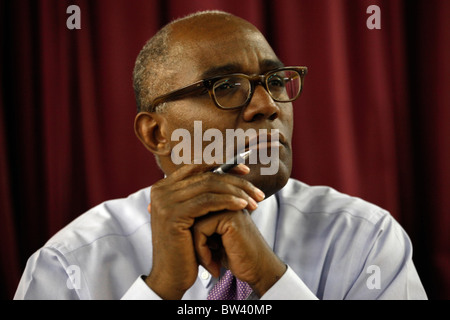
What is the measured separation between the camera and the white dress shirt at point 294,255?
1.16 meters

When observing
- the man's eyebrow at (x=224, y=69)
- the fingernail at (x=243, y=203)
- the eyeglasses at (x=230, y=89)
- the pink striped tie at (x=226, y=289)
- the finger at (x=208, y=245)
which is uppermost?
the man's eyebrow at (x=224, y=69)

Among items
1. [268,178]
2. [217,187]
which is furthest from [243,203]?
[268,178]

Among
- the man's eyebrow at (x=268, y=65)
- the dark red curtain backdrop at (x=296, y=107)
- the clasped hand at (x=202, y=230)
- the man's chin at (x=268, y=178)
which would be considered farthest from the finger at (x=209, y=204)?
the dark red curtain backdrop at (x=296, y=107)

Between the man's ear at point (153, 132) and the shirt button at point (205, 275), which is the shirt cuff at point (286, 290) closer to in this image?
the shirt button at point (205, 275)

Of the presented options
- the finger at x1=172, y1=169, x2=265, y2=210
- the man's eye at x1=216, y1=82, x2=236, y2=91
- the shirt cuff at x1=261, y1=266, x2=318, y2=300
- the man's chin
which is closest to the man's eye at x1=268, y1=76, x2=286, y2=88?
the man's eye at x1=216, y1=82, x2=236, y2=91

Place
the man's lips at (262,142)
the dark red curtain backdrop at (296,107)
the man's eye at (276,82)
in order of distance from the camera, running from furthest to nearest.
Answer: the dark red curtain backdrop at (296,107)
the man's eye at (276,82)
the man's lips at (262,142)

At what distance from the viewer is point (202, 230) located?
0.94m

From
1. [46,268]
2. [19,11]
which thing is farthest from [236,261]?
[19,11]

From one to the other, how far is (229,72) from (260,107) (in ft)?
0.38

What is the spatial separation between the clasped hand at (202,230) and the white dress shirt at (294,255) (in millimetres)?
180

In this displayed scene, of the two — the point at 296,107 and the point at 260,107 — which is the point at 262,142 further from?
the point at 296,107
